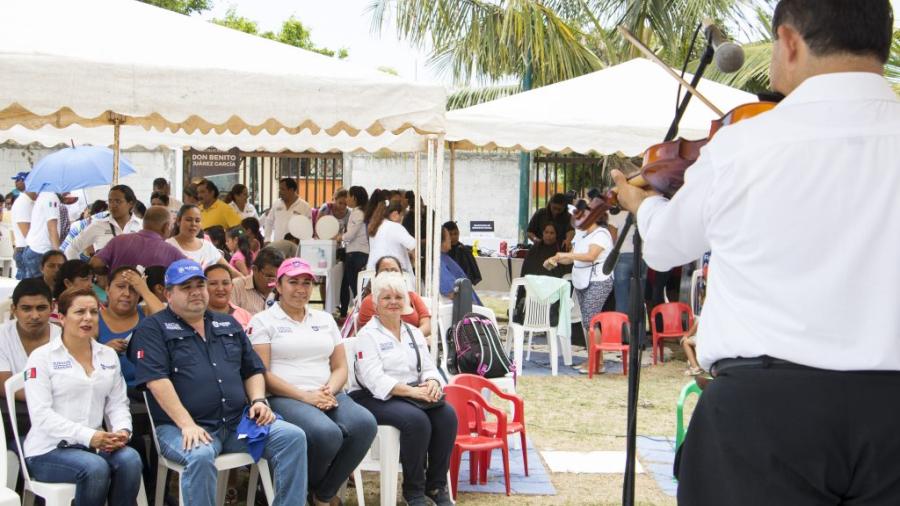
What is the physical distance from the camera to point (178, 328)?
466 centimetres

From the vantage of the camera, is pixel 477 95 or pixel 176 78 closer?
pixel 176 78

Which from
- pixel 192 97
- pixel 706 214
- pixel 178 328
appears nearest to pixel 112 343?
pixel 178 328

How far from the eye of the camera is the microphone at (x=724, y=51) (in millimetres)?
2549

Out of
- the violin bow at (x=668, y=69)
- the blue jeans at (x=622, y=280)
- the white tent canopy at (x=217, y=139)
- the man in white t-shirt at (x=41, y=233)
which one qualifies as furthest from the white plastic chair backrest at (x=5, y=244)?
the violin bow at (x=668, y=69)

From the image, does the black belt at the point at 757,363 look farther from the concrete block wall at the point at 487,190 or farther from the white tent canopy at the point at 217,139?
the concrete block wall at the point at 487,190

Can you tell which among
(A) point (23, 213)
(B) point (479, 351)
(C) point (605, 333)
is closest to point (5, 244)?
(A) point (23, 213)

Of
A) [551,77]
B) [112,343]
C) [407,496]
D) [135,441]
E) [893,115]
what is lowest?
[407,496]

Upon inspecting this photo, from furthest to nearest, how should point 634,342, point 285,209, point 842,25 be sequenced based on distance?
point 285,209 → point 634,342 → point 842,25

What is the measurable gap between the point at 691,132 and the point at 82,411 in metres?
6.10

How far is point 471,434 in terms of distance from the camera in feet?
18.7

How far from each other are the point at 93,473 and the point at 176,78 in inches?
73.7

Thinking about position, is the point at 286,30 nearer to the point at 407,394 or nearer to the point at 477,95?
the point at 477,95

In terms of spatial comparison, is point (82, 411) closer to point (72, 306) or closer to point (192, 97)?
point (72, 306)

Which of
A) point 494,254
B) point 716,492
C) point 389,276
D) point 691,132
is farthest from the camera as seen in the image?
point 494,254
